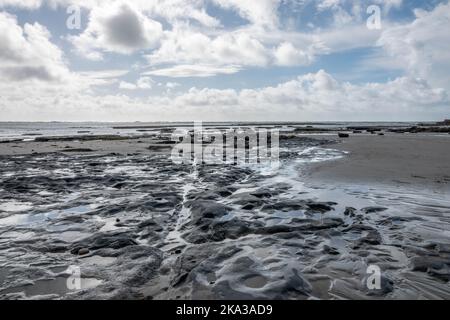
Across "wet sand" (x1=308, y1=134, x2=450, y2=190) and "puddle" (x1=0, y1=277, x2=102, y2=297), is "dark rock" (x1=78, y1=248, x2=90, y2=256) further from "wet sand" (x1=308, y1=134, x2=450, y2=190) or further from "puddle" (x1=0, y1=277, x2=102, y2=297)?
"wet sand" (x1=308, y1=134, x2=450, y2=190)

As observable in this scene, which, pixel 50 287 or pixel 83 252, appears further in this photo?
pixel 83 252

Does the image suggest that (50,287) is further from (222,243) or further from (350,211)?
(350,211)

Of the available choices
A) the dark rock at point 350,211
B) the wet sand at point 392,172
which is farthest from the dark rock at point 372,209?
the wet sand at point 392,172

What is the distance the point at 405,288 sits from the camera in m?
4.61

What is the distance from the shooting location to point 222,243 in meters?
6.60


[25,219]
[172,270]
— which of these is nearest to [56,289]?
[172,270]

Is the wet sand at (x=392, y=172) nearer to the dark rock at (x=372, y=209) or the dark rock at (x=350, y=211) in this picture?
the dark rock at (x=372, y=209)

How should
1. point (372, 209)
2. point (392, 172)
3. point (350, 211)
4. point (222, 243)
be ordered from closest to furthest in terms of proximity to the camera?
point (222, 243) < point (350, 211) < point (372, 209) < point (392, 172)

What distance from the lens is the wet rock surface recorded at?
15.5 ft

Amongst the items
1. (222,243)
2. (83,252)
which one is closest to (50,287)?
(83,252)

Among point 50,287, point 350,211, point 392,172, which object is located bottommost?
point 50,287

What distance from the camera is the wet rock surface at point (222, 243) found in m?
4.71
